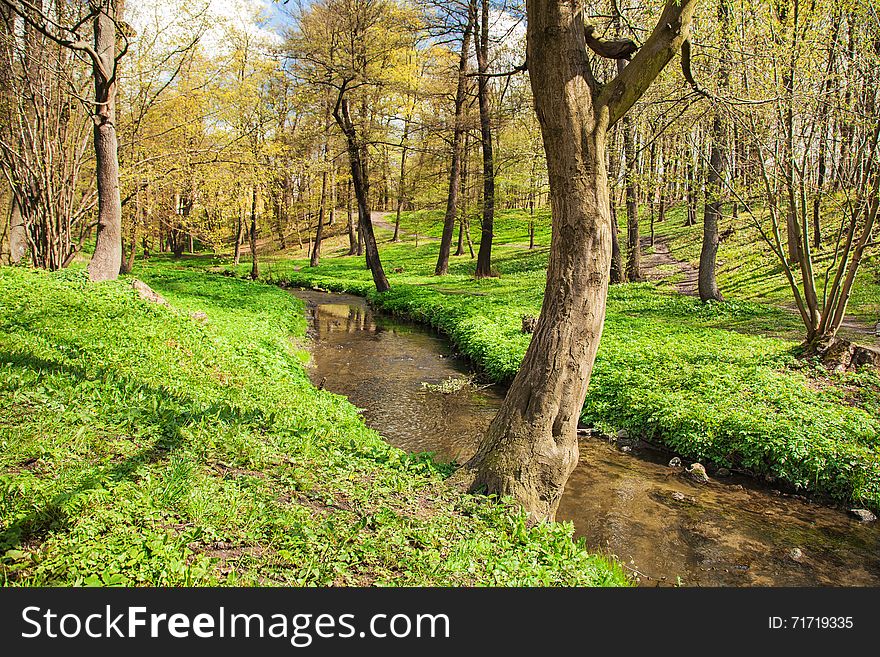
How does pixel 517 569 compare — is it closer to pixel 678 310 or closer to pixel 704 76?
pixel 704 76

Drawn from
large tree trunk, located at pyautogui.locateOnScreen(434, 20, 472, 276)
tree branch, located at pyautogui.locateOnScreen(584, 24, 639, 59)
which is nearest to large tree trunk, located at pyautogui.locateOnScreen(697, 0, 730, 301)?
tree branch, located at pyautogui.locateOnScreen(584, 24, 639, 59)

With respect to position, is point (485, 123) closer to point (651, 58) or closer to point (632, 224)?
point (632, 224)

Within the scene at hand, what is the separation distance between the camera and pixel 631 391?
9.33 m

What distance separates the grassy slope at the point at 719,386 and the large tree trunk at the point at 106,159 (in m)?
8.50

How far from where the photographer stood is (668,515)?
641 centimetres

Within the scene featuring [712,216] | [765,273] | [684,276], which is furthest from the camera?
[684,276]

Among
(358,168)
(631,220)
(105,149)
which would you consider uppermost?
(358,168)

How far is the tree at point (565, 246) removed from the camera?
4.79 metres

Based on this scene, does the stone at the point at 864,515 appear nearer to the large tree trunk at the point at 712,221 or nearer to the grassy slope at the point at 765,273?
the grassy slope at the point at 765,273

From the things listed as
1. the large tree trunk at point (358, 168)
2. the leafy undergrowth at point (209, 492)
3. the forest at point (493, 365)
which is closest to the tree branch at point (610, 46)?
the forest at point (493, 365)

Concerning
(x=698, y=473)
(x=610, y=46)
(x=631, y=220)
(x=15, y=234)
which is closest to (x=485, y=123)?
(x=631, y=220)

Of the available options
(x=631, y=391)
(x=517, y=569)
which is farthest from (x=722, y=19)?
(x=517, y=569)

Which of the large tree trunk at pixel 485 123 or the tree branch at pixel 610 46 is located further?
the large tree trunk at pixel 485 123

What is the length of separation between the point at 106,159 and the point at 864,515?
1582cm
